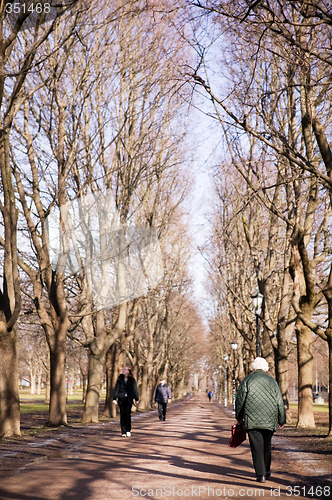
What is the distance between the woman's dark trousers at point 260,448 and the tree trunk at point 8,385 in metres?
7.86

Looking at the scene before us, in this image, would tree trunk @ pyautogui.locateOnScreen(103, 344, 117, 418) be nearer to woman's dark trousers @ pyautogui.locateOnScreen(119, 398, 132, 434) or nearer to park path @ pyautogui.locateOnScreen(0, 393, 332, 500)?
woman's dark trousers @ pyautogui.locateOnScreen(119, 398, 132, 434)

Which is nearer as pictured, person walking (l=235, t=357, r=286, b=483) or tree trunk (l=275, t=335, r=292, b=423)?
person walking (l=235, t=357, r=286, b=483)

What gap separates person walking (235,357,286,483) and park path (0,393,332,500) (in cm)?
32

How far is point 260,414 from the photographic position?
8.80 metres

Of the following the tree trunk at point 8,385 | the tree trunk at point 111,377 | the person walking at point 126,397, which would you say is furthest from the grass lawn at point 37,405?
the tree trunk at point 8,385

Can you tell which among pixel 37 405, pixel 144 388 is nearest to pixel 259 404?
pixel 144 388

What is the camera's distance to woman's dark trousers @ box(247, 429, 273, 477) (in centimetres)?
867

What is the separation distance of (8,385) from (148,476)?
6.94 meters

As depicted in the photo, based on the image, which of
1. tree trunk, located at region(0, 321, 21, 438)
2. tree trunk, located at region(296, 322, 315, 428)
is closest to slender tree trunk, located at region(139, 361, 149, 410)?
tree trunk, located at region(296, 322, 315, 428)

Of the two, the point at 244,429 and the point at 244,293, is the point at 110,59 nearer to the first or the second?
the point at 244,429

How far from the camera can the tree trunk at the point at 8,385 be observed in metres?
15.1

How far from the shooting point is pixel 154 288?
104ft

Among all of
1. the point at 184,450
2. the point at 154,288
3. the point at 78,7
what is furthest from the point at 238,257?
the point at 184,450

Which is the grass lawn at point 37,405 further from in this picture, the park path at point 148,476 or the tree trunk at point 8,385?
the park path at point 148,476
